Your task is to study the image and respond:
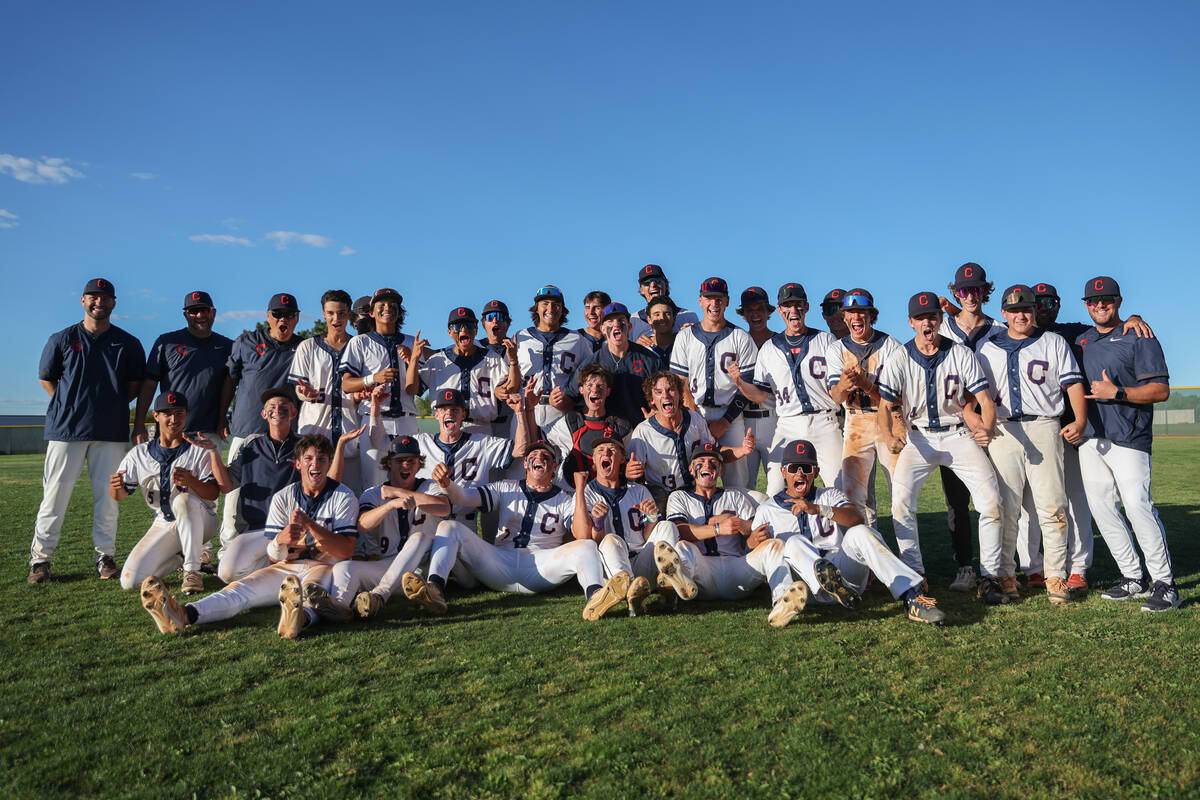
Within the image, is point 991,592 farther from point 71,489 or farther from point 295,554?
point 71,489

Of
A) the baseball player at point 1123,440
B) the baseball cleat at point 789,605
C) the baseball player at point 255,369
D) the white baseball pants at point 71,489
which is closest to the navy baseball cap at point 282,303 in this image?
the baseball player at point 255,369

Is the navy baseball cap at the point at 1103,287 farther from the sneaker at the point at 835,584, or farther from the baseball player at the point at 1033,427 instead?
the sneaker at the point at 835,584

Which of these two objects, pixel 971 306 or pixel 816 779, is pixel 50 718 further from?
pixel 971 306

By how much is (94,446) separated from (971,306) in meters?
8.66

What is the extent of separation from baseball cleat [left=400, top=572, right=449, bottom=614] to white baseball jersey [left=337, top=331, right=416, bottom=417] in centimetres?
228

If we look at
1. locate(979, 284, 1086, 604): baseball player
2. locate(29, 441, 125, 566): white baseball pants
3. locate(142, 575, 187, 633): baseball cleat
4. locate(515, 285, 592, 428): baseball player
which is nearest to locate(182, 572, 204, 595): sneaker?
locate(29, 441, 125, 566): white baseball pants

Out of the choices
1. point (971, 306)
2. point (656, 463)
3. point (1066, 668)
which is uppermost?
point (971, 306)

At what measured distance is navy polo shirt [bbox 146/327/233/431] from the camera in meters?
7.48

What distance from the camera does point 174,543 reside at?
672 centimetres

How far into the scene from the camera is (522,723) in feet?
11.8

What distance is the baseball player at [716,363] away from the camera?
25.1 feet

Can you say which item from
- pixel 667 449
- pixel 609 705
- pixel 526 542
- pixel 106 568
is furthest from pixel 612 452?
pixel 106 568

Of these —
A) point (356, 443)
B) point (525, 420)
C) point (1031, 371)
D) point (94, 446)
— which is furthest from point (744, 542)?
point (94, 446)

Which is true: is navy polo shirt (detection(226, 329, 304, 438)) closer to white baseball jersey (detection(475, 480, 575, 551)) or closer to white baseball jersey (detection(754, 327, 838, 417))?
white baseball jersey (detection(475, 480, 575, 551))
